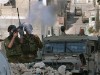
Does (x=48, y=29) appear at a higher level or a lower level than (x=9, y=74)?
lower

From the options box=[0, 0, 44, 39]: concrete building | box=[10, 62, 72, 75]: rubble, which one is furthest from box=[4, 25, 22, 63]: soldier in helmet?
box=[0, 0, 44, 39]: concrete building

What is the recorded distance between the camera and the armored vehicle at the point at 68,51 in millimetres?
10633

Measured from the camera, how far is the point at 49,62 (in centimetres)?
1079

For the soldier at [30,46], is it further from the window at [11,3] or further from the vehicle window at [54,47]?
the window at [11,3]

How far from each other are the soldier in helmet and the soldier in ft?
0.47

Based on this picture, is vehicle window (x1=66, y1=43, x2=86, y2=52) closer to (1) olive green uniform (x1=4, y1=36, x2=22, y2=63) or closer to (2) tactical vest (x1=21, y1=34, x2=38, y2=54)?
(2) tactical vest (x1=21, y1=34, x2=38, y2=54)

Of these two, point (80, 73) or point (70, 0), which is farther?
point (70, 0)

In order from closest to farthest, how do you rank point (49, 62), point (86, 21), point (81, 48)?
point (49, 62), point (81, 48), point (86, 21)

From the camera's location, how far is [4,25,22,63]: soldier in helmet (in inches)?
465

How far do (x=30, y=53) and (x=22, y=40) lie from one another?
1.36ft

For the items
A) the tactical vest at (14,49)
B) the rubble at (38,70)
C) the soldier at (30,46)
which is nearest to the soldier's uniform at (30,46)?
the soldier at (30,46)

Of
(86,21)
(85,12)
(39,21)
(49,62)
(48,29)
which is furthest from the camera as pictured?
(85,12)

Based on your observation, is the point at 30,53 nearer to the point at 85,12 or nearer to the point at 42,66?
the point at 42,66

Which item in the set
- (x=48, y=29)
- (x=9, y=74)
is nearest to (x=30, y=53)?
(x=9, y=74)
